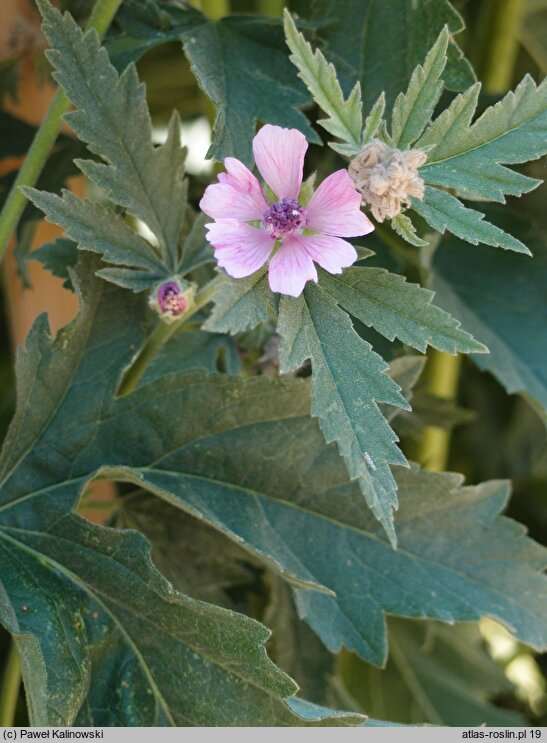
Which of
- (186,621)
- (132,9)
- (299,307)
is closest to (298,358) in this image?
(299,307)

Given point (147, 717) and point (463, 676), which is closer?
point (147, 717)

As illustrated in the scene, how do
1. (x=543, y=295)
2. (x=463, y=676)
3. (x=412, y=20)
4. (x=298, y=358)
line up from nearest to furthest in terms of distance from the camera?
(x=298, y=358)
(x=412, y=20)
(x=543, y=295)
(x=463, y=676)

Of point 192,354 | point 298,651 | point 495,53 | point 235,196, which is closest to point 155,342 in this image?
point 192,354

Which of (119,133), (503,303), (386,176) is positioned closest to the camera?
(386,176)

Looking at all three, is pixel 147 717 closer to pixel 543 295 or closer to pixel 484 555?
pixel 484 555

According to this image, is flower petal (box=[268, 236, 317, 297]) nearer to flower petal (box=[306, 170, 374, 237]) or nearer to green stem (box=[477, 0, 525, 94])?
flower petal (box=[306, 170, 374, 237])

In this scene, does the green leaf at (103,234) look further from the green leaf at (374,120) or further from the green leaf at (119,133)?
the green leaf at (374,120)

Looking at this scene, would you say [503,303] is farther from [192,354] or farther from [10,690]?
[10,690]
